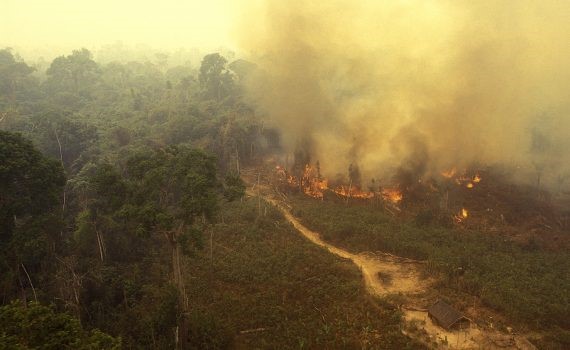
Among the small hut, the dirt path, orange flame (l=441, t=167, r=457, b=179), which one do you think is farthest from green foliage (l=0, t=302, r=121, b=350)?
orange flame (l=441, t=167, r=457, b=179)

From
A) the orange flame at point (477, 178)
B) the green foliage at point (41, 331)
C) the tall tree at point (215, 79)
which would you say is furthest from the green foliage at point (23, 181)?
the tall tree at point (215, 79)

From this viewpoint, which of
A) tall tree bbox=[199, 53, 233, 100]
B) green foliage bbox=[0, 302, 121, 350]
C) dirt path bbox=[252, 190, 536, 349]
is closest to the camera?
green foliage bbox=[0, 302, 121, 350]

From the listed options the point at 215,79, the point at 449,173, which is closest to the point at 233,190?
the point at 449,173

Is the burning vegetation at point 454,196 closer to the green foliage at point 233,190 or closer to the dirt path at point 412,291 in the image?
the dirt path at point 412,291

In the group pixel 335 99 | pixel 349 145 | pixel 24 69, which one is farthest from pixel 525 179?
pixel 24 69

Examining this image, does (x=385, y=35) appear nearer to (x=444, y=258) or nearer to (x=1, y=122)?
(x=444, y=258)

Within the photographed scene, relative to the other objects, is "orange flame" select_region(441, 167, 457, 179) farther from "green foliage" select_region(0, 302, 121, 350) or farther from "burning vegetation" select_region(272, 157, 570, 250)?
"green foliage" select_region(0, 302, 121, 350)
